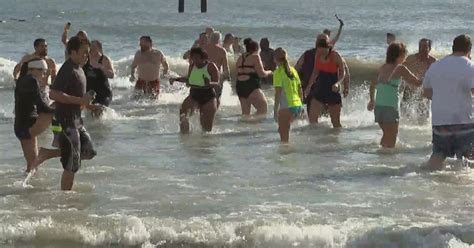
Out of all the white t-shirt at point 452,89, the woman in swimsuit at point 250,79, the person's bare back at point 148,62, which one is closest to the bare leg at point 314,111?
the woman in swimsuit at point 250,79

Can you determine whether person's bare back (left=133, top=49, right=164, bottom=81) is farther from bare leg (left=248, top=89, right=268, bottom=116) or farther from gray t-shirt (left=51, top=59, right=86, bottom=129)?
gray t-shirt (left=51, top=59, right=86, bottom=129)

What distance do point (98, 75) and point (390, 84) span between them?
4995mm

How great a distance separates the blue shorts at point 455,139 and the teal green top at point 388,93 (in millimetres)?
1519

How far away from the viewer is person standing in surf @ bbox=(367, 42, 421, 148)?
1036cm

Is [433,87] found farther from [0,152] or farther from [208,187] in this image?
[0,152]

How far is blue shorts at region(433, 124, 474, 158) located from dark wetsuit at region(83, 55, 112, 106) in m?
6.19

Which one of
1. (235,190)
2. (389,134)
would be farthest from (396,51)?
(235,190)

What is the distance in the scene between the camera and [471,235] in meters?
7.11

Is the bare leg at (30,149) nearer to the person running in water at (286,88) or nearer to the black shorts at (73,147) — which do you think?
the black shorts at (73,147)

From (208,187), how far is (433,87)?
7.58 feet

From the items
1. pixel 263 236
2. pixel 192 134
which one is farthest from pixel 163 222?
pixel 192 134

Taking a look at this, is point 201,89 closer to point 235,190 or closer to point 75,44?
point 235,190

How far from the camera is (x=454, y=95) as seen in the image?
886 centimetres

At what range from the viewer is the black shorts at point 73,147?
8.24 metres
